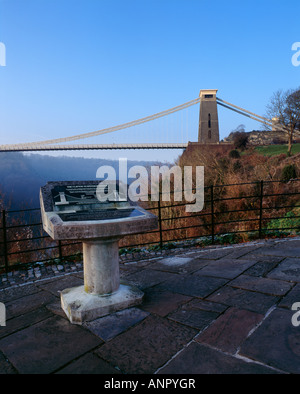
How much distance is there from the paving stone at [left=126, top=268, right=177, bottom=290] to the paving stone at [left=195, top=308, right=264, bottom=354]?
113 centimetres

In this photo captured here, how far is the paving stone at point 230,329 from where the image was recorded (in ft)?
6.29

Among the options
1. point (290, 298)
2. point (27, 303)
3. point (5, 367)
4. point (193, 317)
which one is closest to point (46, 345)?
point (5, 367)

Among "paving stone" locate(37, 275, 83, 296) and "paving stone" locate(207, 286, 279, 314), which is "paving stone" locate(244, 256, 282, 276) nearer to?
"paving stone" locate(207, 286, 279, 314)

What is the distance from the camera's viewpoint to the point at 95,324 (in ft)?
7.70

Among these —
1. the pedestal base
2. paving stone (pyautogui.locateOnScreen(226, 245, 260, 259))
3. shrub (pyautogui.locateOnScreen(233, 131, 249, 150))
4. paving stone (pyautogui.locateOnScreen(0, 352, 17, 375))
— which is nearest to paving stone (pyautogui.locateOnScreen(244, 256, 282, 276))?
paving stone (pyautogui.locateOnScreen(226, 245, 260, 259))

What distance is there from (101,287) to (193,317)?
2.95 ft

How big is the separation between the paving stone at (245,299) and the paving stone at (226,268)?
1.50 ft

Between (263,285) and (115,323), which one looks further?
(263,285)

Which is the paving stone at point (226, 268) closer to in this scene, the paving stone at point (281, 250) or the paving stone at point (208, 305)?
the paving stone at point (281, 250)

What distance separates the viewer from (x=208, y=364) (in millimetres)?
1726

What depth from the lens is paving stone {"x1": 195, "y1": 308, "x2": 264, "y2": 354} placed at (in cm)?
192

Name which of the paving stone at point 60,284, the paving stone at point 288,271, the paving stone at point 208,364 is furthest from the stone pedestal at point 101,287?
the paving stone at point 288,271

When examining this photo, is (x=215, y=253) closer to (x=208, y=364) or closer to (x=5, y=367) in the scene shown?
(x=208, y=364)
